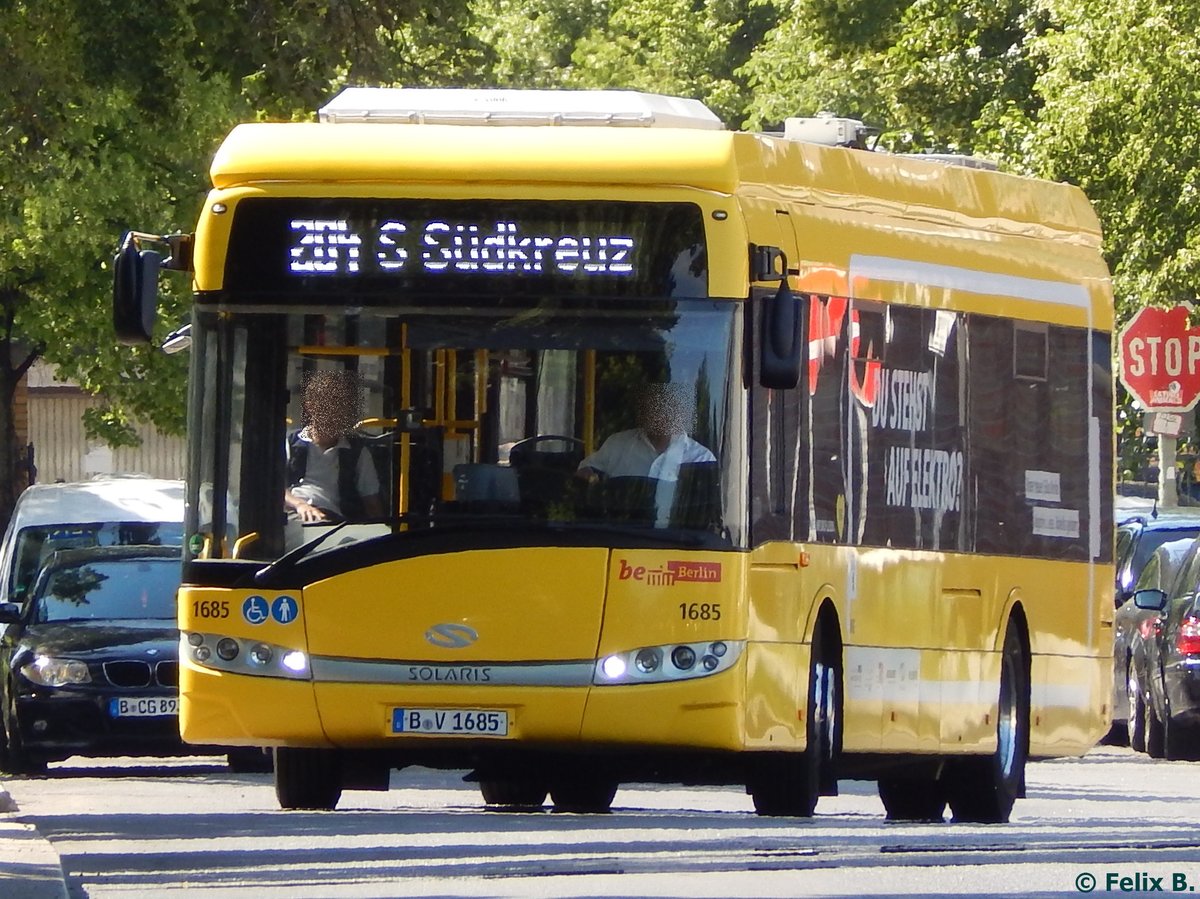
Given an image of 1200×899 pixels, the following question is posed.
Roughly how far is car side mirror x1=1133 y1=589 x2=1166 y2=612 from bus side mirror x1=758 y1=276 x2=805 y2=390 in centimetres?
1005

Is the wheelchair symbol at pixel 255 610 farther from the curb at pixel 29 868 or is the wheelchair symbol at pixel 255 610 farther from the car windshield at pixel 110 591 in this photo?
the car windshield at pixel 110 591

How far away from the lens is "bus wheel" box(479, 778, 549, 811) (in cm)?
1634

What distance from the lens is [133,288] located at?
1352 centimetres

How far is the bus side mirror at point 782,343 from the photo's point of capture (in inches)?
511

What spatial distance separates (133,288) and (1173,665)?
10.9m

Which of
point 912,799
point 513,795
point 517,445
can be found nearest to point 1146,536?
point 912,799

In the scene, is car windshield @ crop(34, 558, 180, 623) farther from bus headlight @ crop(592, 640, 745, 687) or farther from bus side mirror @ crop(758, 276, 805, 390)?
bus side mirror @ crop(758, 276, 805, 390)

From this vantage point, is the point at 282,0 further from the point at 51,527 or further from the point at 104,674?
the point at 51,527

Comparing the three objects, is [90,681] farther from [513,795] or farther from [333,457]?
[333,457]

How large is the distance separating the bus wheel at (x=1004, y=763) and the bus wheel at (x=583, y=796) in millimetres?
1681

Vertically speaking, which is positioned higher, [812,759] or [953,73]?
[953,73]

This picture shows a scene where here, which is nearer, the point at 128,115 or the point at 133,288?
the point at 133,288

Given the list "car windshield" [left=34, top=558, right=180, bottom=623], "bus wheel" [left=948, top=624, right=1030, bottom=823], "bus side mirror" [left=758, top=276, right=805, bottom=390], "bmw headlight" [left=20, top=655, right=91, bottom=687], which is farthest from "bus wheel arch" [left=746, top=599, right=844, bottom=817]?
"car windshield" [left=34, top=558, right=180, bottom=623]

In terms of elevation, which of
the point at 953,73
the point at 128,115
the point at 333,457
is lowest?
the point at 333,457
